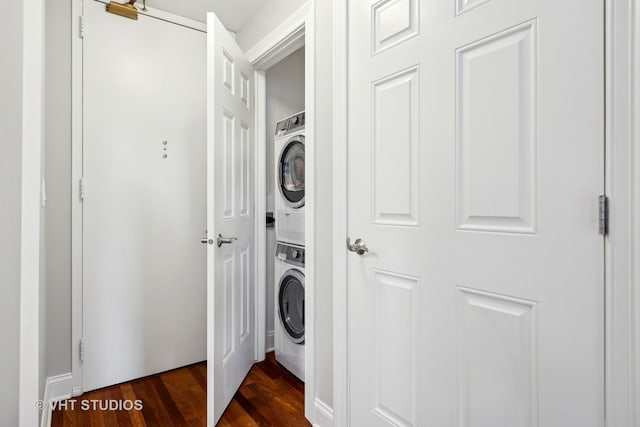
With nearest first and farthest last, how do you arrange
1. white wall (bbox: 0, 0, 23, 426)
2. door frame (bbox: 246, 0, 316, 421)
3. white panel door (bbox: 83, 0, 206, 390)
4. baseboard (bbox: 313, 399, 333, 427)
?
white wall (bbox: 0, 0, 23, 426), baseboard (bbox: 313, 399, 333, 427), door frame (bbox: 246, 0, 316, 421), white panel door (bbox: 83, 0, 206, 390)

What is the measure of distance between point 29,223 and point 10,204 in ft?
0.35

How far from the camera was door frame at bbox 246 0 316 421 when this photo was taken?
1.81m

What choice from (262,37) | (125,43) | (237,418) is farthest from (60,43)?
(237,418)

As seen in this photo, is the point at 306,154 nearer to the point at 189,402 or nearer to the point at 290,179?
the point at 290,179

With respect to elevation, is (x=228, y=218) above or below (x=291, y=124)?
below

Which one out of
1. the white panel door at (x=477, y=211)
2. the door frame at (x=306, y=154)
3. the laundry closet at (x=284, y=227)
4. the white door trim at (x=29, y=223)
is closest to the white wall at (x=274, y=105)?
the laundry closet at (x=284, y=227)

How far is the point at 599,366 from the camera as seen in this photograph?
2.69 ft

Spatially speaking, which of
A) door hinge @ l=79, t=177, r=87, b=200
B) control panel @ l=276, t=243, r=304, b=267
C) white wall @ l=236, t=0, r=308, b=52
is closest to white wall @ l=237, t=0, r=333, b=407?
white wall @ l=236, t=0, r=308, b=52

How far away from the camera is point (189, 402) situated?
198 cm

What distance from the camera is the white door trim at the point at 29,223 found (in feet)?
3.25

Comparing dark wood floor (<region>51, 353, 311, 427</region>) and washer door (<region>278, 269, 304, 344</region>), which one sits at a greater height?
washer door (<region>278, 269, 304, 344</region>)

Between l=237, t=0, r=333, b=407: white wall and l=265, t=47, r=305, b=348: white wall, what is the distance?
0.91 metres

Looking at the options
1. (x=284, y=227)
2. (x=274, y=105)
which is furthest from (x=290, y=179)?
(x=274, y=105)

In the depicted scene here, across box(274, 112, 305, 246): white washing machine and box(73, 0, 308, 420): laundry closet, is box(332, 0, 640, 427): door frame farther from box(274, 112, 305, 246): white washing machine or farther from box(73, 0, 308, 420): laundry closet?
box(274, 112, 305, 246): white washing machine
